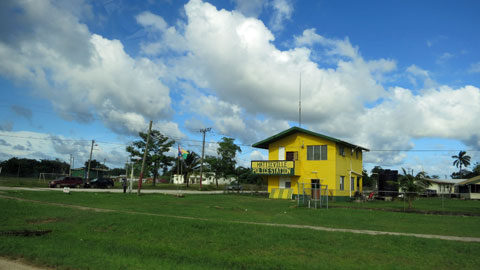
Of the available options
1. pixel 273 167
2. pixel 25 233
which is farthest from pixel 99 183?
pixel 25 233

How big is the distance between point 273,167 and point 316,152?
5.08 m

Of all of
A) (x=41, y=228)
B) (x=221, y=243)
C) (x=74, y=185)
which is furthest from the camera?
(x=74, y=185)

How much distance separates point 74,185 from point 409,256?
46137 millimetres

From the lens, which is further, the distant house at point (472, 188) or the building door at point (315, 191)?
the distant house at point (472, 188)

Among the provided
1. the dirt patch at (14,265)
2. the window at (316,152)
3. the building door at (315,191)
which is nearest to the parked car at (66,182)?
the window at (316,152)

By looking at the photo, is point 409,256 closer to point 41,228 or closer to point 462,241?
point 462,241

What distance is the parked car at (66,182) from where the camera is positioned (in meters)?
44.4

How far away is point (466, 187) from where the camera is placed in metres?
61.4

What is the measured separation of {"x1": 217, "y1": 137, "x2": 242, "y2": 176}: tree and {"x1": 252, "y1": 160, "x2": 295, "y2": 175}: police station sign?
81.3 ft

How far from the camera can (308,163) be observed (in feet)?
124

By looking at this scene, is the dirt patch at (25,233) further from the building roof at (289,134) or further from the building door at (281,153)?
the building door at (281,153)

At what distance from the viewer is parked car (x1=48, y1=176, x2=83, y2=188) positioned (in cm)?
4436

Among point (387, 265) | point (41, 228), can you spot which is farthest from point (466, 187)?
point (41, 228)

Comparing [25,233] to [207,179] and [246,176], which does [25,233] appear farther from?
[207,179]
